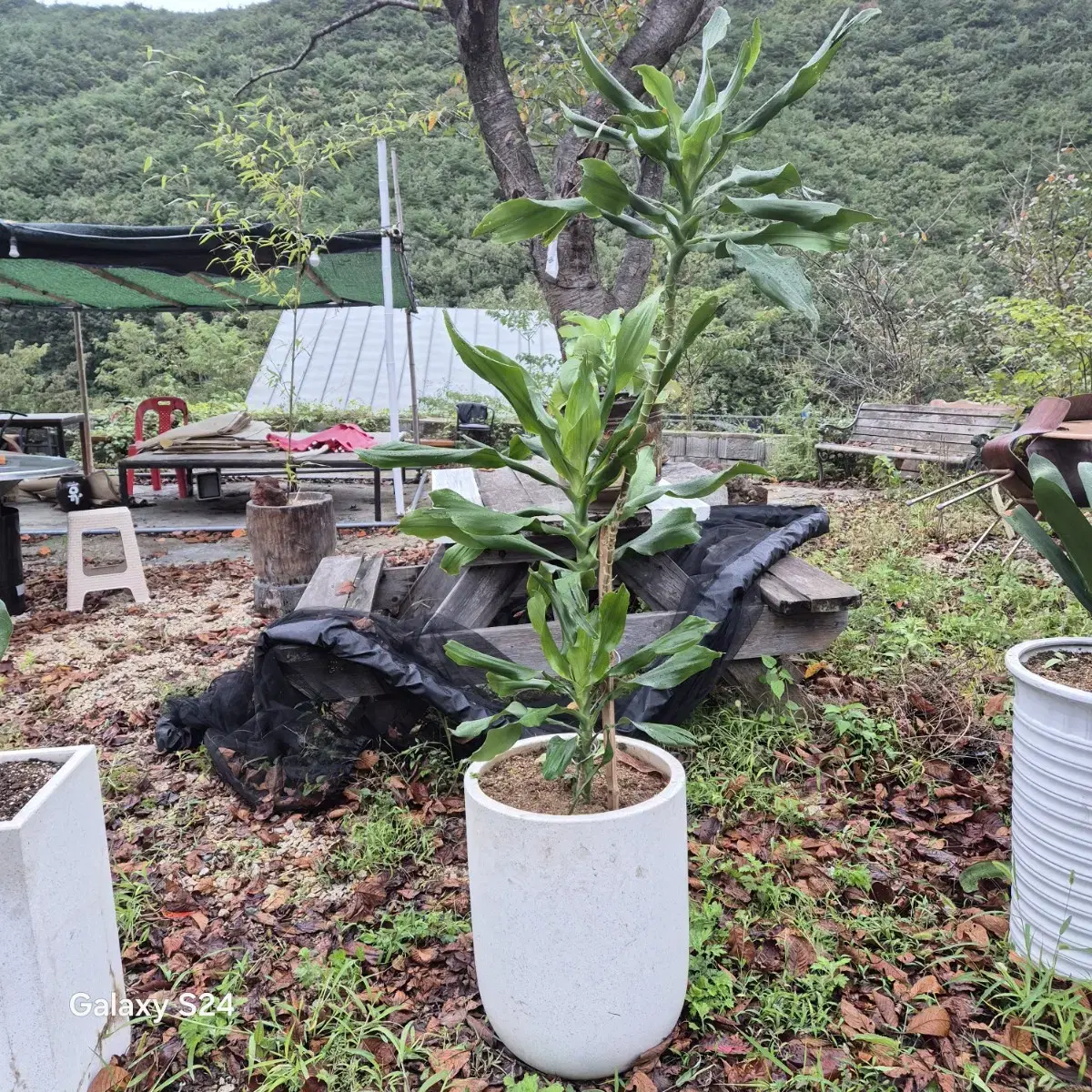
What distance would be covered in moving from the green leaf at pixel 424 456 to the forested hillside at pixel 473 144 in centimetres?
1816

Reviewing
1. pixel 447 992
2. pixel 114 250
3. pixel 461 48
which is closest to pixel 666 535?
pixel 447 992

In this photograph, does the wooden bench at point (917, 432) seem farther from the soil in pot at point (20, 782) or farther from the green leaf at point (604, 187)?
the soil in pot at point (20, 782)

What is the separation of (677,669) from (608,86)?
3.16 ft

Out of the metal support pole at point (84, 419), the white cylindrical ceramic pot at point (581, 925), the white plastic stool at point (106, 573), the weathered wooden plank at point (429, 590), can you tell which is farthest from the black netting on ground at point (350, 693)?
the metal support pole at point (84, 419)

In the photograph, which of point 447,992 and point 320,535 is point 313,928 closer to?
point 447,992

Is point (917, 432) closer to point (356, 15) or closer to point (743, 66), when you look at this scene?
point (356, 15)

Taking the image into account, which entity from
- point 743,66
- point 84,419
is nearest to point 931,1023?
point 743,66

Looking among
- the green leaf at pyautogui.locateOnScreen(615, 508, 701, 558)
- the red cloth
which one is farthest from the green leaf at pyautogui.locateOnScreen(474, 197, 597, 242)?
the red cloth

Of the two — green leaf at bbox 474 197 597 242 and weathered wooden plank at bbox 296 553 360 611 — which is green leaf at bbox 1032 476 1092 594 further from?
weathered wooden plank at bbox 296 553 360 611

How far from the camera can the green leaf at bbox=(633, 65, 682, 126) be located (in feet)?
4.11

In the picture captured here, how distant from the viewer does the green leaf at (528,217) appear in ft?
4.16

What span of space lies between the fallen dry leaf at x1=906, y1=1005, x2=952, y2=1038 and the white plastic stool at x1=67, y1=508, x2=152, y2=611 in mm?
4129

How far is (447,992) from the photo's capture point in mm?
1580

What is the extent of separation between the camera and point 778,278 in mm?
1136
